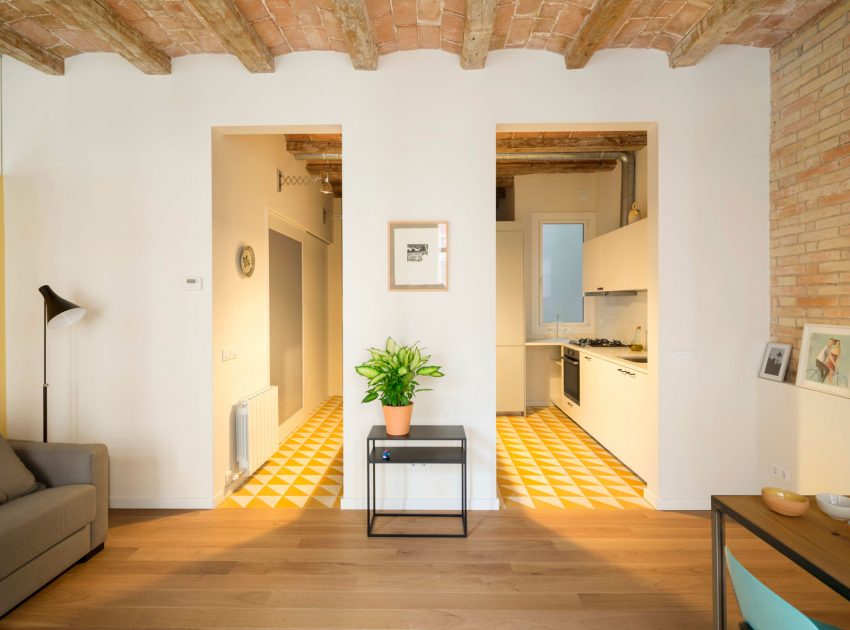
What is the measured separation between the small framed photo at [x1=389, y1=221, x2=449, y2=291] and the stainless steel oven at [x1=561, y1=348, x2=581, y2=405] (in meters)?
2.74

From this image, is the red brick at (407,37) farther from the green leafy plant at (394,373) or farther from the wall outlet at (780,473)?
the wall outlet at (780,473)

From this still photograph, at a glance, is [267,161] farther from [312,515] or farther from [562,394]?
[562,394]

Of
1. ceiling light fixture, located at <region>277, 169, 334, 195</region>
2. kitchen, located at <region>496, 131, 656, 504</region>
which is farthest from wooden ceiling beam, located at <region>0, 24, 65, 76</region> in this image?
kitchen, located at <region>496, 131, 656, 504</region>

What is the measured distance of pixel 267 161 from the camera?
4.36 meters

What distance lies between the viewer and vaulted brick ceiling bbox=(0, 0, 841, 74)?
265cm

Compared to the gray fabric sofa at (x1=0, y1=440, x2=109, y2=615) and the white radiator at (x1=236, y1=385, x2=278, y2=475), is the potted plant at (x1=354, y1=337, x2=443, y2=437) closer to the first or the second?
the white radiator at (x1=236, y1=385, x2=278, y2=475)

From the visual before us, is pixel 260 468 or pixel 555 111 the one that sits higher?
pixel 555 111

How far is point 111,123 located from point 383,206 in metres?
1.95

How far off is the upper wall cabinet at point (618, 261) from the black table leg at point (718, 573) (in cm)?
247

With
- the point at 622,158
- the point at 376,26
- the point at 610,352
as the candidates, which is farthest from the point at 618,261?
the point at 376,26

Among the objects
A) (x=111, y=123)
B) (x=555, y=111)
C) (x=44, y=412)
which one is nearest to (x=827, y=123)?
(x=555, y=111)

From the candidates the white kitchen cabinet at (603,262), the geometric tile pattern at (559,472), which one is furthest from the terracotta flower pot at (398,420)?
the white kitchen cabinet at (603,262)

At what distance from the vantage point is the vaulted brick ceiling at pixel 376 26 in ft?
8.69

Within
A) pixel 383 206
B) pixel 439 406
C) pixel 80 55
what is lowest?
pixel 439 406
